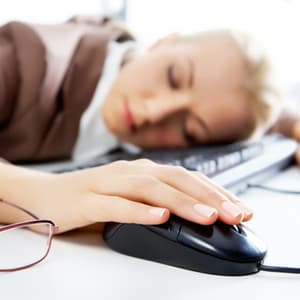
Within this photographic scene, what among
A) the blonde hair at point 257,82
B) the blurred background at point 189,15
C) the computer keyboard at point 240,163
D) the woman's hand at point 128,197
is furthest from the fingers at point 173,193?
the blurred background at point 189,15

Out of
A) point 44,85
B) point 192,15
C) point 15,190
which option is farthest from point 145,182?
point 192,15

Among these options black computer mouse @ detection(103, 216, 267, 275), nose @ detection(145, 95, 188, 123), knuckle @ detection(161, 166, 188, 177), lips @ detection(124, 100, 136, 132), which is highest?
knuckle @ detection(161, 166, 188, 177)

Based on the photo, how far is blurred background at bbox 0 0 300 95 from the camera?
4.46 ft

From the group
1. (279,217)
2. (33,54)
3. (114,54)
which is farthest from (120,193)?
(114,54)

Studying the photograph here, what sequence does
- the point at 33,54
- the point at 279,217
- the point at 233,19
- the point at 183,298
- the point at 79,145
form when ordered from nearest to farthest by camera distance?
the point at 183,298
the point at 279,217
the point at 33,54
the point at 79,145
the point at 233,19

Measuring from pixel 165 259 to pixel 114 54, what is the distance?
0.72 meters

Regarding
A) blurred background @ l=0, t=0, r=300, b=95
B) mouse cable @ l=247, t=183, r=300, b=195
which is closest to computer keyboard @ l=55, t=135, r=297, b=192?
mouse cable @ l=247, t=183, r=300, b=195

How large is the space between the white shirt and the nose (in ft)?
0.35

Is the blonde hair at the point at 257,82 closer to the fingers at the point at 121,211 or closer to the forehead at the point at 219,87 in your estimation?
the forehead at the point at 219,87

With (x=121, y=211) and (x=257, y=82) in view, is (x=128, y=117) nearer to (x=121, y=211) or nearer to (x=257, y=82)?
(x=257, y=82)

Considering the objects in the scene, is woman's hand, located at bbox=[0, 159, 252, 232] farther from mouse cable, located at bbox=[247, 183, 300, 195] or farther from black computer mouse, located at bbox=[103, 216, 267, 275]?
mouse cable, located at bbox=[247, 183, 300, 195]

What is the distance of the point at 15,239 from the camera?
0.41 meters

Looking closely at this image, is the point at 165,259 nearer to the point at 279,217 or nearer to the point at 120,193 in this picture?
the point at 120,193

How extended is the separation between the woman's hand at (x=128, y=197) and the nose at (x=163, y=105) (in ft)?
1.61
